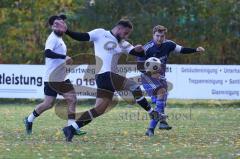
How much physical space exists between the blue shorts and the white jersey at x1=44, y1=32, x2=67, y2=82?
1744 mm

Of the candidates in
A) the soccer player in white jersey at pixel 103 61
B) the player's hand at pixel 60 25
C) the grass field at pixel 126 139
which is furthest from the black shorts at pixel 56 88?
the soccer player in white jersey at pixel 103 61

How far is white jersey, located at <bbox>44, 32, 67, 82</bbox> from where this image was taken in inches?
510

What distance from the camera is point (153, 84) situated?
14219 millimetres

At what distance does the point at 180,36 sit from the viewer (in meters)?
28.3

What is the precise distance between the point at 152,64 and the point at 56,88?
1.95 m

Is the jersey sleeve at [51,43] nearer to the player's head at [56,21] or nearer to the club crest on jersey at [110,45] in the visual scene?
the player's head at [56,21]

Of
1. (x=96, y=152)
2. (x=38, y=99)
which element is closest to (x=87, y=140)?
(x=96, y=152)

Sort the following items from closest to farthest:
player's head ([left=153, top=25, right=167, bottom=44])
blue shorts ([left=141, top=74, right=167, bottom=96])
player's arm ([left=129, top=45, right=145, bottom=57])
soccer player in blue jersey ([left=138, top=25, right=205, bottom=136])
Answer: player's arm ([left=129, top=45, right=145, bottom=57])
player's head ([left=153, top=25, right=167, bottom=44])
soccer player in blue jersey ([left=138, top=25, right=205, bottom=136])
blue shorts ([left=141, top=74, right=167, bottom=96])

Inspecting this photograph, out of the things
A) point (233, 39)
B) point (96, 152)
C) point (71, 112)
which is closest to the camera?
point (96, 152)

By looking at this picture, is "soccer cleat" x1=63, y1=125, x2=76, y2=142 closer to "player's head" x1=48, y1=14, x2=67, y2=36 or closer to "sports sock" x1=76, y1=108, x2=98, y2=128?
"sports sock" x1=76, y1=108, x2=98, y2=128

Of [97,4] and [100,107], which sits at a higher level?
[97,4]

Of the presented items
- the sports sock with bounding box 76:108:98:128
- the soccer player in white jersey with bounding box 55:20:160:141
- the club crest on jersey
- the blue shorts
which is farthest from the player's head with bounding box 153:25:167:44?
the sports sock with bounding box 76:108:98:128

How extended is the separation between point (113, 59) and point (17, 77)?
12.5 m

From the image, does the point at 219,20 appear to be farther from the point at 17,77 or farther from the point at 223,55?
the point at 17,77
